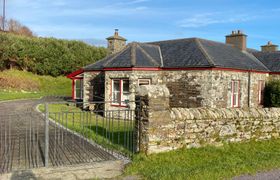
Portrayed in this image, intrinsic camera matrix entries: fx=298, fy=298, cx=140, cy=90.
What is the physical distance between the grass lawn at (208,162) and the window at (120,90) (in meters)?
10.4

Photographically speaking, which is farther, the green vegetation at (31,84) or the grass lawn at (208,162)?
the green vegetation at (31,84)

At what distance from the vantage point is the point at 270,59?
26.0 metres

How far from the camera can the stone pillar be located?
26.9ft

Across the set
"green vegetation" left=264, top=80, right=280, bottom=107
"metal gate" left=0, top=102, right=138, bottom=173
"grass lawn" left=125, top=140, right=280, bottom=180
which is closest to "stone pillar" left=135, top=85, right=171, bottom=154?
"metal gate" left=0, top=102, right=138, bottom=173

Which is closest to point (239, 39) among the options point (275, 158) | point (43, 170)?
point (275, 158)

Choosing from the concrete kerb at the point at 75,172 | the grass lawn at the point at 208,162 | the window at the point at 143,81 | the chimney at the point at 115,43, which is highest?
the chimney at the point at 115,43

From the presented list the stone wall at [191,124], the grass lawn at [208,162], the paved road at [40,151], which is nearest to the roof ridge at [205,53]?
the stone wall at [191,124]

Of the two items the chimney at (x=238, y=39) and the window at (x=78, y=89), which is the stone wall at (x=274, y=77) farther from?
the window at (x=78, y=89)

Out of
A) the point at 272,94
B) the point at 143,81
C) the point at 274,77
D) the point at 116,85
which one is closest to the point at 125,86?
the point at 116,85

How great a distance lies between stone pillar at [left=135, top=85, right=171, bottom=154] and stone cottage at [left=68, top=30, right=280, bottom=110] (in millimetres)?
9868

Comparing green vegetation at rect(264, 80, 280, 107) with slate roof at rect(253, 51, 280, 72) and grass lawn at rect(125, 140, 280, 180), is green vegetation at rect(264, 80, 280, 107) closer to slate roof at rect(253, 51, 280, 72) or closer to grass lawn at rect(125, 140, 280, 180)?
slate roof at rect(253, 51, 280, 72)

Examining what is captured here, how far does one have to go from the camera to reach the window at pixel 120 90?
19.1 metres

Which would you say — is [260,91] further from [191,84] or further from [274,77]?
[191,84]

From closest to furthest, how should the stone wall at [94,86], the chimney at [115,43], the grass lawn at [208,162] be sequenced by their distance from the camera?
1. the grass lawn at [208,162]
2. the stone wall at [94,86]
3. the chimney at [115,43]
